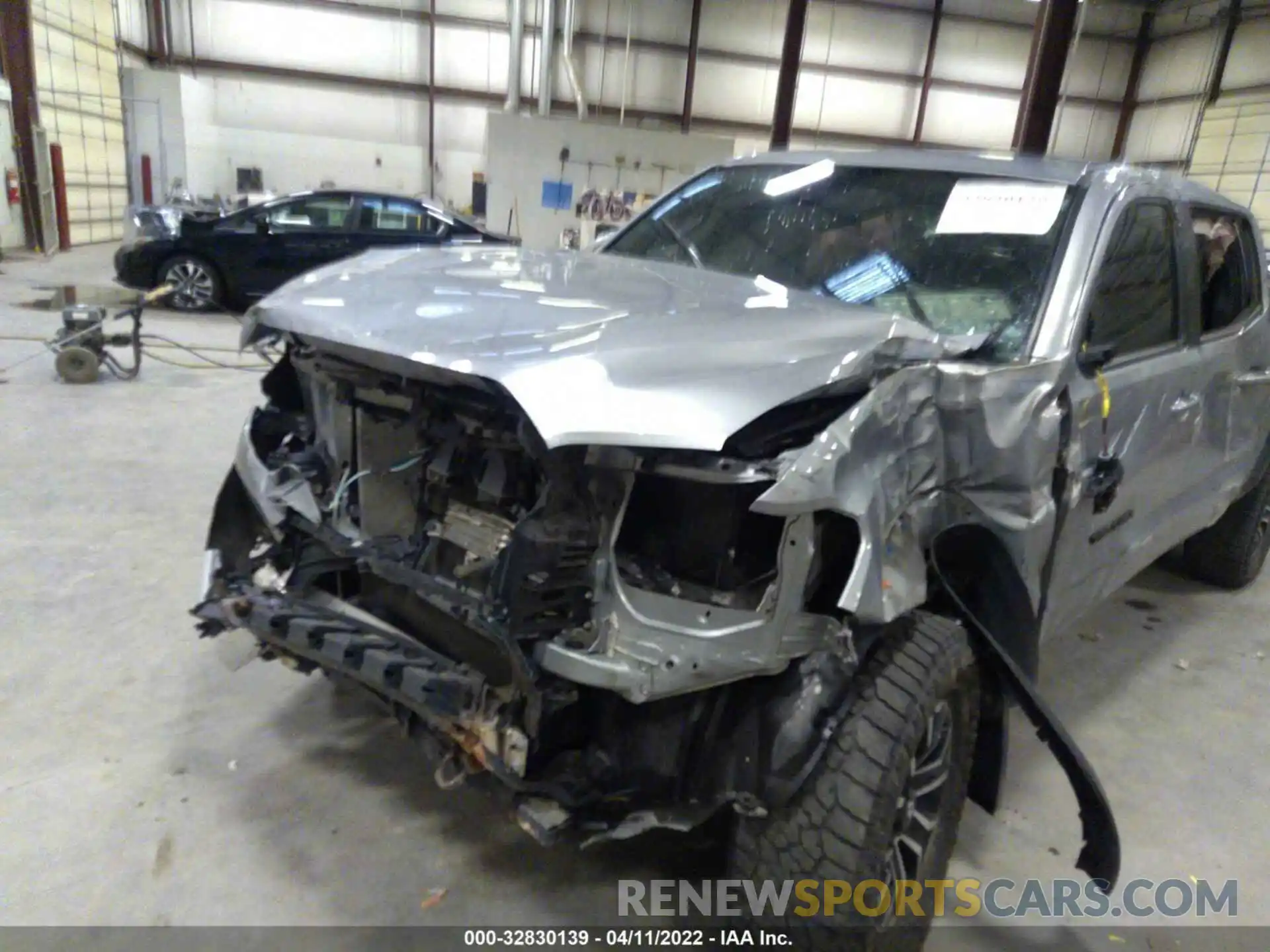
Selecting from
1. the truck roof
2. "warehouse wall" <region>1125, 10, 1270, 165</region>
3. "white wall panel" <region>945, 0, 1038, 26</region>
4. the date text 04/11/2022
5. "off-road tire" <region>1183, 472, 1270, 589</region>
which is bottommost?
the date text 04/11/2022

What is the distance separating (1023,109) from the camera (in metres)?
9.84

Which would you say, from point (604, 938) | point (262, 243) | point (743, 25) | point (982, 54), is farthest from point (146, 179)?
point (604, 938)

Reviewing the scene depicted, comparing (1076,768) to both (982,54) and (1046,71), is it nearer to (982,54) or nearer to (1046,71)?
(1046,71)

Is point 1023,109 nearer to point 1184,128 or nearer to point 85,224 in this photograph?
point 1184,128

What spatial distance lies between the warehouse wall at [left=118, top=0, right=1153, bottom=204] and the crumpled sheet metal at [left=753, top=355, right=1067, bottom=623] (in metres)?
16.2

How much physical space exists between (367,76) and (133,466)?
14.6 metres

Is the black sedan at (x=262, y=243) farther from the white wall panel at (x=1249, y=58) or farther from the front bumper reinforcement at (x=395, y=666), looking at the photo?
the white wall panel at (x=1249, y=58)

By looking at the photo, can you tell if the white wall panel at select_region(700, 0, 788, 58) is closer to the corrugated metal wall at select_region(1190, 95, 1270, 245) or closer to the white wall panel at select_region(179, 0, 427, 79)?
the white wall panel at select_region(179, 0, 427, 79)

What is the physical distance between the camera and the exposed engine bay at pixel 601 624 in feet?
4.84

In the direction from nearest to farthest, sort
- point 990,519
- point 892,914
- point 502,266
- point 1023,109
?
point 892,914 → point 990,519 → point 502,266 → point 1023,109

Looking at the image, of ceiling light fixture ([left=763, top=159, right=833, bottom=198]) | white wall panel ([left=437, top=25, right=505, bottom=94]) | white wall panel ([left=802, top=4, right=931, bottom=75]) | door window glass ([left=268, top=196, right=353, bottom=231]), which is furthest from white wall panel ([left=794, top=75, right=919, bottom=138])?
ceiling light fixture ([left=763, top=159, right=833, bottom=198])

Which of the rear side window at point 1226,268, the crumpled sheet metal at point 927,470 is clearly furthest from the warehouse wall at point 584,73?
the crumpled sheet metal at point 927,470

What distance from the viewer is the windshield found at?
2143 millimetres

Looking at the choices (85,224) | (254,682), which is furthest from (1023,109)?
(85,224)
